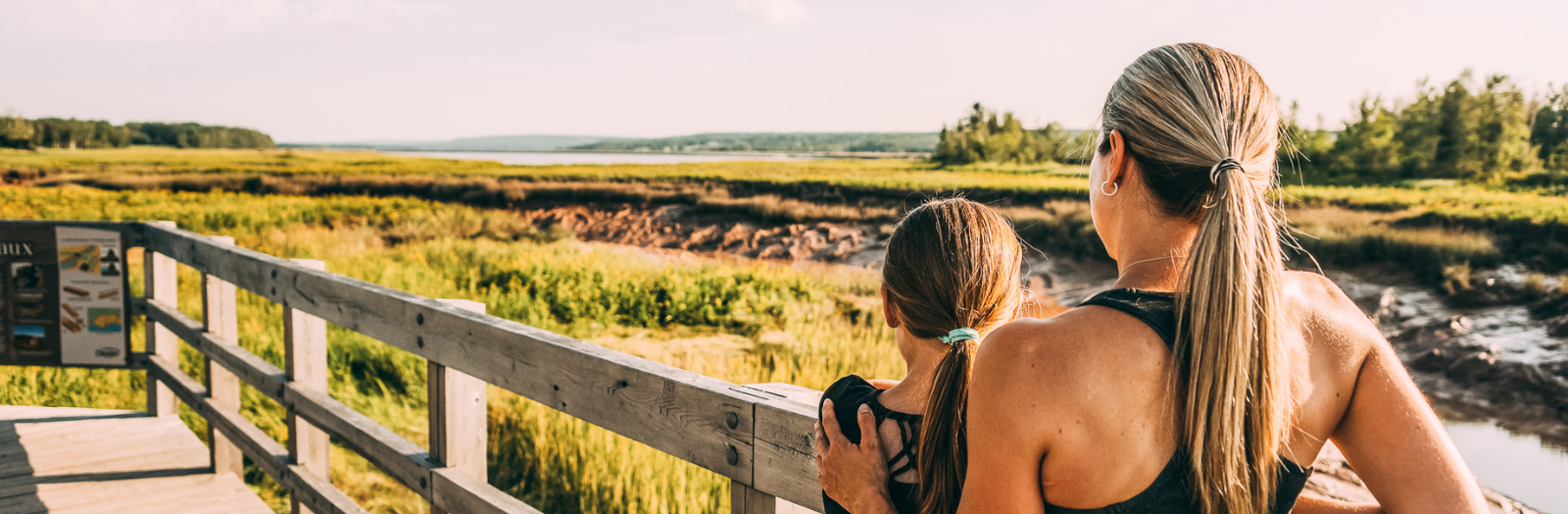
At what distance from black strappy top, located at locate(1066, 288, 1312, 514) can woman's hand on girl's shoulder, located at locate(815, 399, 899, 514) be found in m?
0.24

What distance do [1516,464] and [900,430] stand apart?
14597mm

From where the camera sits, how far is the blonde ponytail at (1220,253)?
3.15ft

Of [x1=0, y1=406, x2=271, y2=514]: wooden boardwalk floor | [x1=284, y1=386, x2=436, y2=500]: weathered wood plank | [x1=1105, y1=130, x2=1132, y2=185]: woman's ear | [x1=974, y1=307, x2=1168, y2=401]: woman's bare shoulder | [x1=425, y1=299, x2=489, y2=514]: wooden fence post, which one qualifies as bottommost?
[x1=0, y1=406, x2=271, y2=514]: wooden boardwalk floor

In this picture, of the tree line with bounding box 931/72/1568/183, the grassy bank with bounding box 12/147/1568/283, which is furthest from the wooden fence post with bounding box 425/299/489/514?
the tree line with bounding box 931/72/1568/183

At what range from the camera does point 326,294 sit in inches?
121

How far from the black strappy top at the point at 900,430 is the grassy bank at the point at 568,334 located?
3179mm

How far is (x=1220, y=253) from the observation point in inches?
38.1

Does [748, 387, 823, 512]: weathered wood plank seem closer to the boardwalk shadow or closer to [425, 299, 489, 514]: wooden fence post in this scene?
[425, 299, 489, 514]: wooden fence post

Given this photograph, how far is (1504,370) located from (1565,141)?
187ft

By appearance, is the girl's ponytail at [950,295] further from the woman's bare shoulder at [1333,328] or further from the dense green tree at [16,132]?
the dense green tree at [16,132]

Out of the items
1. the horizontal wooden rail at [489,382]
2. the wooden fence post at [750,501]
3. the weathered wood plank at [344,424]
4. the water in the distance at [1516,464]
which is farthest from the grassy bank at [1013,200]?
the wooden fence post at [750,501]

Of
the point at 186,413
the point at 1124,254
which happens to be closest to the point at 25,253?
the point at 186,413

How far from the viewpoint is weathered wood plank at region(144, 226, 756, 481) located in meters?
1.63

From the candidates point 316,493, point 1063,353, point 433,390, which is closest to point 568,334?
point 316,493
